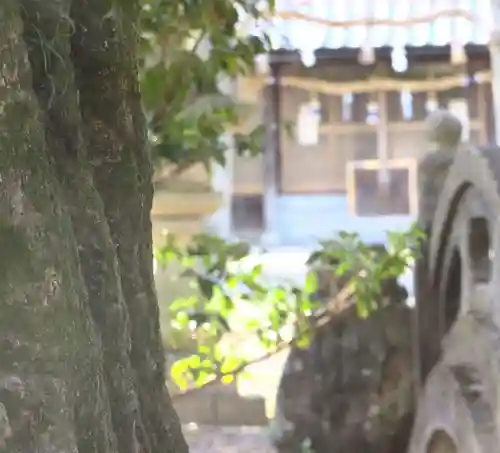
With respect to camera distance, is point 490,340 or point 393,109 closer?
point 490,340

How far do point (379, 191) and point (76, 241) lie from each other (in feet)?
11.9

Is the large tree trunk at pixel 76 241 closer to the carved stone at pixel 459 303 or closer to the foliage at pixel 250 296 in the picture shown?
the foliage at pixel 250 296

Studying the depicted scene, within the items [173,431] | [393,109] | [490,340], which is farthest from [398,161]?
[173,431]

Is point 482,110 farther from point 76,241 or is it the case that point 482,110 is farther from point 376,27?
point 76,241

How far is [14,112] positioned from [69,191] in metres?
0.08

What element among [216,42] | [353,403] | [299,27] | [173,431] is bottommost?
[353,403]

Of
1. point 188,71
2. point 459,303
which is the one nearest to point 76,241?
point 188,71

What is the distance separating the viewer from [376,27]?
3307 millimetres

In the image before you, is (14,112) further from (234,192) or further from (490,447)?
(234,192)

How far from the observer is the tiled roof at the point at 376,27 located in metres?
3.18

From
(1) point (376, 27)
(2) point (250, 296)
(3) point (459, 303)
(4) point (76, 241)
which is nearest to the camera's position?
(4) point (76, 241)

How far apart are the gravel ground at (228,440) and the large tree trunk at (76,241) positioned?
4.47ft

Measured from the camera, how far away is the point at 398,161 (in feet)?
13.4

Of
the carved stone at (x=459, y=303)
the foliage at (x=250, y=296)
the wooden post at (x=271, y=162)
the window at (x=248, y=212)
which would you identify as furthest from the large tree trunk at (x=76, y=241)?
the window at (x=248, y=212)
